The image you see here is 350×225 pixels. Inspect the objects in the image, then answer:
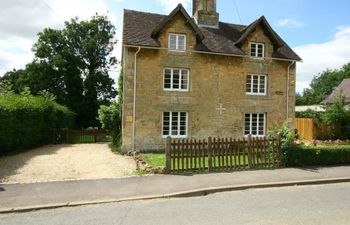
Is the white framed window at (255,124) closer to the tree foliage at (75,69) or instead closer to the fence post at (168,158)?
the fence post at (168,158)

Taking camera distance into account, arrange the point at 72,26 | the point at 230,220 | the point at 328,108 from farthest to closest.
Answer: the point at 72,26 → the point at 328,108 → the point at 230,220

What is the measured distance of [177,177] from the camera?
40.9ft

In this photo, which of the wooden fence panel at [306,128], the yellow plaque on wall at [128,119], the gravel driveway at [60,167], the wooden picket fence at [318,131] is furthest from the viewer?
the wooden fence panel at [306,128]

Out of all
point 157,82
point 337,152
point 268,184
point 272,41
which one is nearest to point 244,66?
point 272,41

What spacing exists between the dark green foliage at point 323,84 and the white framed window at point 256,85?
2586 inches

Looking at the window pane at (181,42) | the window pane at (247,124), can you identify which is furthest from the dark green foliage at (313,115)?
the window pane at (181,42)

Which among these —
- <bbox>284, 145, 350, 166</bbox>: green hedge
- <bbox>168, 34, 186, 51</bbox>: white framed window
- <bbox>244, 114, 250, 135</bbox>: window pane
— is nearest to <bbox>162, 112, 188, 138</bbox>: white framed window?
<bbox>168, 34, 186, 51</bbox>: white framed window

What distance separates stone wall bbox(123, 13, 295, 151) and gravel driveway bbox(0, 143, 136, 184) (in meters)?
3.18

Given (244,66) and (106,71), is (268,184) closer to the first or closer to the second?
(244,66)

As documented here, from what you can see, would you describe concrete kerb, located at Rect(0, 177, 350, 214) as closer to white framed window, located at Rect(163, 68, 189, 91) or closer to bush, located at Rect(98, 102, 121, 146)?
white framed window, located at Rect(163, 68, 189, 91)

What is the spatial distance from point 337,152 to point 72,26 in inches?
1744

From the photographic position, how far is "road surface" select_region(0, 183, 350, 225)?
25.0 ft

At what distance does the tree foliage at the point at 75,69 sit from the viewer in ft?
153

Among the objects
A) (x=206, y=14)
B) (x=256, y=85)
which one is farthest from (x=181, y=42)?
(x=256, y=85)
